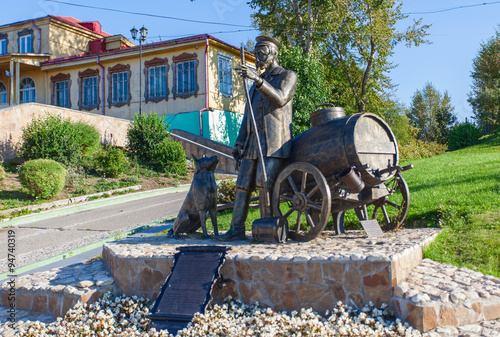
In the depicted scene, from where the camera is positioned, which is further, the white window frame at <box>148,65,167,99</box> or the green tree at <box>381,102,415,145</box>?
the green tree at <box>381,102,415,145</box>

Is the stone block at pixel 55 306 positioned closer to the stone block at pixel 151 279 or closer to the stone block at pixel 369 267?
the stone block at pixel 151 279

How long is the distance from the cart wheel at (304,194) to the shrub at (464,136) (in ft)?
73.9

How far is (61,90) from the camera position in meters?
25.7

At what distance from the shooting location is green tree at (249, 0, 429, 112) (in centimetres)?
2277

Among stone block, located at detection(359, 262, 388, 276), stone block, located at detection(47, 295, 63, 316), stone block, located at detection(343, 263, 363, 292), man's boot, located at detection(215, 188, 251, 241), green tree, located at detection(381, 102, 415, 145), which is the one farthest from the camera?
green tree, located at detection(381, 102, 415, 145)

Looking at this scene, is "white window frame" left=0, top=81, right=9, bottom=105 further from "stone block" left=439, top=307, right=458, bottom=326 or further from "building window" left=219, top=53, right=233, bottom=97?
"stone block" left=439, top=307, right=458, bottom=326

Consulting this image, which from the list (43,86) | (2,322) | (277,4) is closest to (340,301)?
(2,322)

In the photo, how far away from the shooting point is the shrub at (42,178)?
1262 centimetres

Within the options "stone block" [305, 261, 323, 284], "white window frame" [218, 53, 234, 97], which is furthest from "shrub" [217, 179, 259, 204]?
"white window frame" [218, 53, 234, 97]

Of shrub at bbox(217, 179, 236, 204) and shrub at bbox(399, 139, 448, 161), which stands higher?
shrub at bbox(399, 139, 448, 161)

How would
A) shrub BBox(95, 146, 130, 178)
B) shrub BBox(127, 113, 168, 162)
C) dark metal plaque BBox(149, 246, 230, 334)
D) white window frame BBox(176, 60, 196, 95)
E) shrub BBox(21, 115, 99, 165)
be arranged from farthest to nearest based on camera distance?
white window frame BBox(176, 60, 196, 95) < shrub BBox(127, 113, 168, 162) < shrub BBox(95, 146, 130, 178) < shrub BBox(21, 115, 99, 165) < dark metal plaque BBox(149, 246, 230, 334)

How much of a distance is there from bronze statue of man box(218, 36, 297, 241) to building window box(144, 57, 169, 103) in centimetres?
1767

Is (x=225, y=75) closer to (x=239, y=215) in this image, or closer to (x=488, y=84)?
(x=239, y=215)

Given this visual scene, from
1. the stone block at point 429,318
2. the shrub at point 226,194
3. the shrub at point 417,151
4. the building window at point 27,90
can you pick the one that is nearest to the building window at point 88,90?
the building window at point 27,90
